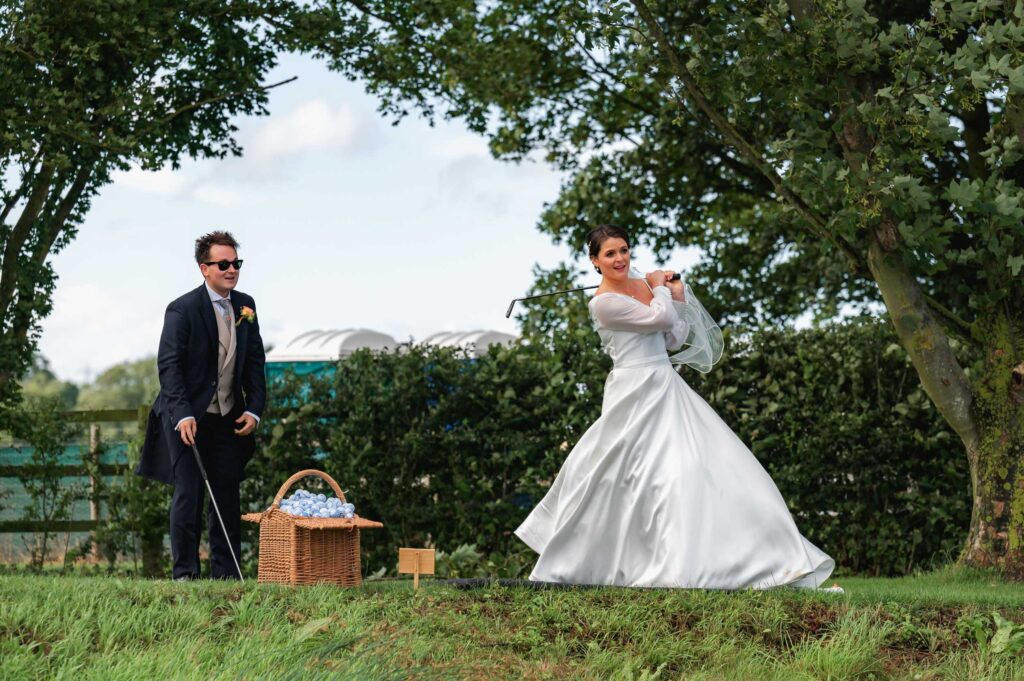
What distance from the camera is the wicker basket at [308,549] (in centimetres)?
659

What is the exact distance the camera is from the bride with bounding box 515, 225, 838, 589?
7008 mm

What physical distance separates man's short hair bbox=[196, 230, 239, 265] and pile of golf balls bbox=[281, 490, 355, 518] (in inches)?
63.4

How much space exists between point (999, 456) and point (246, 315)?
5.55m

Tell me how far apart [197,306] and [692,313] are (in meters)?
3.16

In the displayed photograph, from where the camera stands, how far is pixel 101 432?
11281 mm

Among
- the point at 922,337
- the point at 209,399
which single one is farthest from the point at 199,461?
the point at 922,337

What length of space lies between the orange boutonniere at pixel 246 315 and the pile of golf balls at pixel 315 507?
Result: 1233mm

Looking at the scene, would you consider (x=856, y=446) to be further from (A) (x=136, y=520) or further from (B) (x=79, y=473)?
(B) (x=79, y=473)

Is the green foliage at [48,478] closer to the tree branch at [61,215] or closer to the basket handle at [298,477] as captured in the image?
the tree branch at [61,215]

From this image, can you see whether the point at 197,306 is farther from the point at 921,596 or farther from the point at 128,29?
the point at 921,596

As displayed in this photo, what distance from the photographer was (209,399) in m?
7.30

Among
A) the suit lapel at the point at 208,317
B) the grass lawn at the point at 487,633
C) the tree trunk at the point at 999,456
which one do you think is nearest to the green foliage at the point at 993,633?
the grass lawn at the point at 487,633

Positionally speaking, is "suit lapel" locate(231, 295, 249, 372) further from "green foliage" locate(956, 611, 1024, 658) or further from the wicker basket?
"green foliage" locate(956, 611, 1024, 658)

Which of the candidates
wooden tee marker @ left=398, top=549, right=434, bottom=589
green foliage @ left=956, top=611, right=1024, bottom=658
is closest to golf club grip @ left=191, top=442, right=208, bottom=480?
wooden tee marker @ left=398, top=549, right=434, bottom=589
